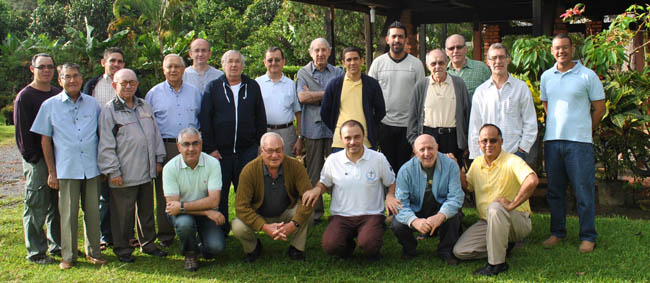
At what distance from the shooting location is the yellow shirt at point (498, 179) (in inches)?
178

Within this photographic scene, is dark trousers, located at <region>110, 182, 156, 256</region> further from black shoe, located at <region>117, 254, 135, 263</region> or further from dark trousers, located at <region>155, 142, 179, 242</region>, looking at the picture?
dark trousers, located at <region>155, 142, 179, 242</region>

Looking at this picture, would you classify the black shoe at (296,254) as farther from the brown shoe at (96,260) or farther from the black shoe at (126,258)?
the brown shoe at (96,260)

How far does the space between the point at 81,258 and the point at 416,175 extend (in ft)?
9.56

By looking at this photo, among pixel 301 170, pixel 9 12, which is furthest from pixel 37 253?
pixel 9 12

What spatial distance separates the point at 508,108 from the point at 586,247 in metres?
1.34

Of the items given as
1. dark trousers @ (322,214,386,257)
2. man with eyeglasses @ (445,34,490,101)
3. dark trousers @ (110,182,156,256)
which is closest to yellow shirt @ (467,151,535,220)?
dark trousers @ (322,214,386,257)

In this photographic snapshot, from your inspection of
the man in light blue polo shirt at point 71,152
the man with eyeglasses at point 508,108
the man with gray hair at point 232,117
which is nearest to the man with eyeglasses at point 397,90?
the man with eyeglasses at point 508,108

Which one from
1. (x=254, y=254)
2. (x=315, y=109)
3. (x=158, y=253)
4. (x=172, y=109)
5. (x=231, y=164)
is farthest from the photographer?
(x=315, y=109)

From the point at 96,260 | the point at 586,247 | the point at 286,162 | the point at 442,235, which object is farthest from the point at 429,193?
the point at 96,260

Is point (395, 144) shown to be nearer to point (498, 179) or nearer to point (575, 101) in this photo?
point (498, 179)

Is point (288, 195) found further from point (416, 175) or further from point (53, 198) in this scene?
point (53, 198)

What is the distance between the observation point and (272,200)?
4.76 m

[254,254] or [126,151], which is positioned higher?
[126,151]

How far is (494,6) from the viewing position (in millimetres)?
13492
